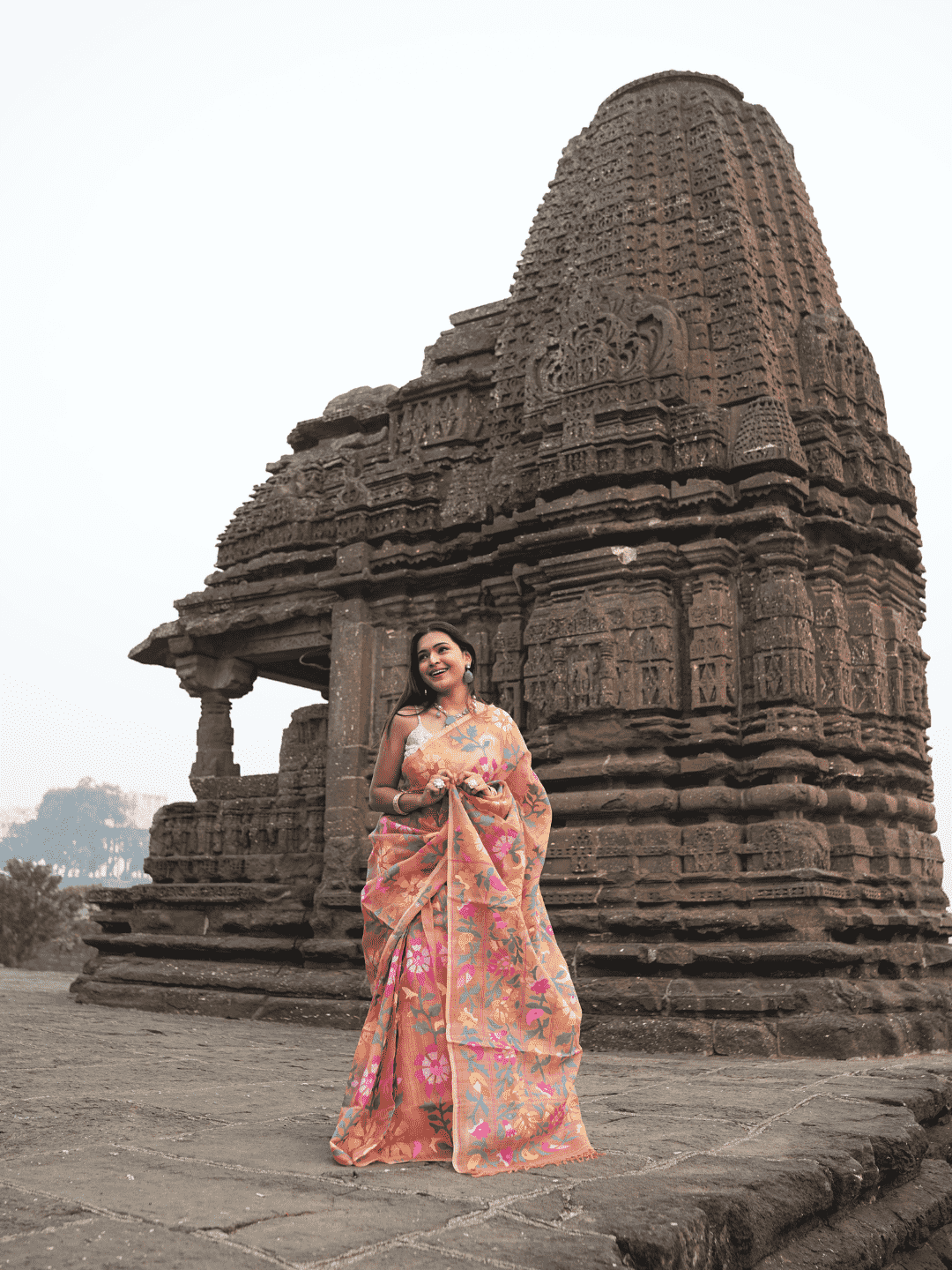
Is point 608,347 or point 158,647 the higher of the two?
point 608,347

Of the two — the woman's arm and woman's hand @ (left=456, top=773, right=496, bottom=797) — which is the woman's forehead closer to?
the woman's arm

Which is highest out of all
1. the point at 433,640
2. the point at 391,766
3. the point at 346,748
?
the point at 346,748

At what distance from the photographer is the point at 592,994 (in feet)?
24.8

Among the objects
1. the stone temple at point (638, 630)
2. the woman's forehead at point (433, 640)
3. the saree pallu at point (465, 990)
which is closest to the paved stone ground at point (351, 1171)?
the saree pallu at point (465, 990)

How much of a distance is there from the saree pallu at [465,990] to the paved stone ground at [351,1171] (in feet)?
0.45

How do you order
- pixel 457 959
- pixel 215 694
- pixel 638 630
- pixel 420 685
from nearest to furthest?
pixel 457 959 → pixel 420 685 → pixel 638 630 → pixel 215 694

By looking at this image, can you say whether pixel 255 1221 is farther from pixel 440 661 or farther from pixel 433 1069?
pixel 440 661

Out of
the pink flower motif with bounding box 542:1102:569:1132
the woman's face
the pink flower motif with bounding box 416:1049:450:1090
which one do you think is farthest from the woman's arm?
the pink flower motif with bounding box 542:1102:569:1132

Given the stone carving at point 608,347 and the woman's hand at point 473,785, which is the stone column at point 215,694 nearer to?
the stone carving at point 608,347

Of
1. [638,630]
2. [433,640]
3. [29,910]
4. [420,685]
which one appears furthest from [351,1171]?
[29,910]

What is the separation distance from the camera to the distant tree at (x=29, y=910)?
19.6 metres

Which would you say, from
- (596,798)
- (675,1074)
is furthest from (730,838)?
(675,1074)

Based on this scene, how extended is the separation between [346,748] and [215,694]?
8.84 ft

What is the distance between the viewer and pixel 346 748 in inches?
411
